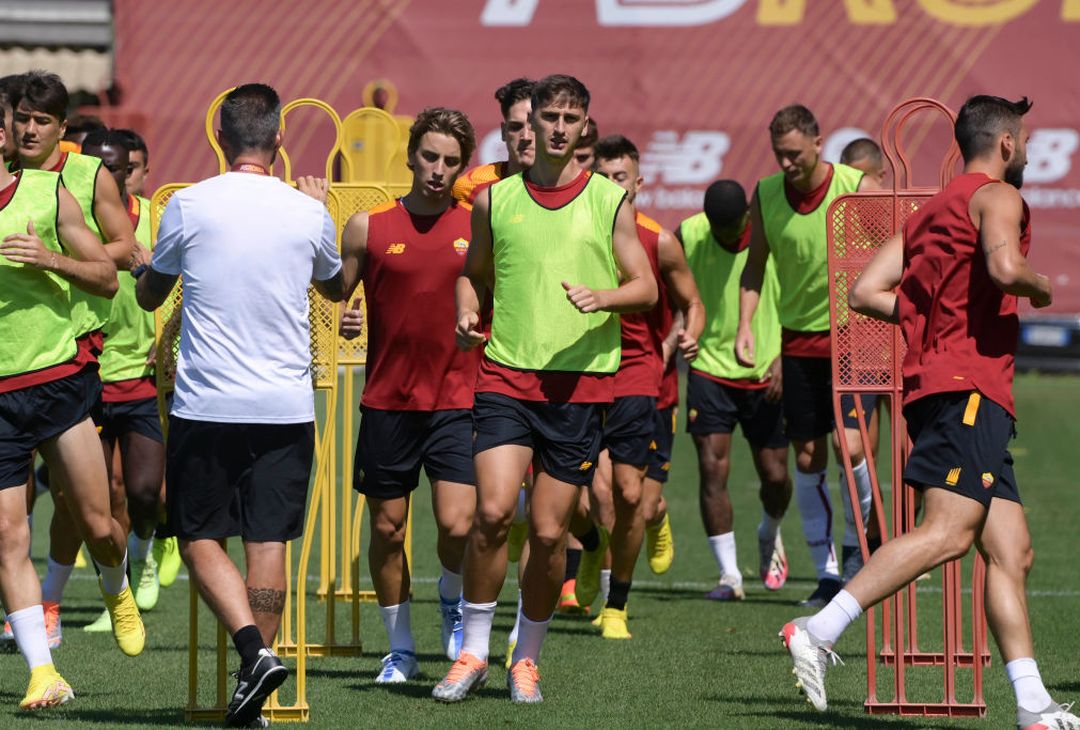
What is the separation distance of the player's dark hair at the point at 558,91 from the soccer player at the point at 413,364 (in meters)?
0.66

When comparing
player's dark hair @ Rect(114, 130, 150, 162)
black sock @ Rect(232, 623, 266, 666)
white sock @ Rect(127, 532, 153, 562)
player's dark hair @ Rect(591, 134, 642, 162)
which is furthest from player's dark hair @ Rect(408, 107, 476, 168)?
white sock @ Rect(127, 532, 153, 562)

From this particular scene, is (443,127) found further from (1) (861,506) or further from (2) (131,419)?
(1) (861,506)

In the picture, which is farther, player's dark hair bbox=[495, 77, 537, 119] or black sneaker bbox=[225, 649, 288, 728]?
player's dark hair bbox=[495, 77, 537, 119]

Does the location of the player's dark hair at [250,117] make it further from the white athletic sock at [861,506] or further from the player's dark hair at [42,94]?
the white athletic sock at [861,506]

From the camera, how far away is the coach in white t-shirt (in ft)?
22.1

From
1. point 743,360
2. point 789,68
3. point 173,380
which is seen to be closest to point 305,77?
point 789,68

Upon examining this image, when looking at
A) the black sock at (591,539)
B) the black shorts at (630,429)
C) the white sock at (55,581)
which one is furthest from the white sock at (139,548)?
the black shorts at (630,429)

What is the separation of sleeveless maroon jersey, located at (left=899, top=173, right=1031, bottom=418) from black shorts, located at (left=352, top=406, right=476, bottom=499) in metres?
2.25

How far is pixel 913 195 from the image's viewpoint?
25.2 feet

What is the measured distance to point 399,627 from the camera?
841cm

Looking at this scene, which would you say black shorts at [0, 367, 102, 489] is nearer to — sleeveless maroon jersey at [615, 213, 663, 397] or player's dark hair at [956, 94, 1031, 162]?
sleeveless maroon jersey at [615, 213, 663, 397]

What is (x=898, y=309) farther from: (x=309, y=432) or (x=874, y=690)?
(x=309, y=432)

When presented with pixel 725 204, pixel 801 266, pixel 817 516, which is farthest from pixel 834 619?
pixel 725 204

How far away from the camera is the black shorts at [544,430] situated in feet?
24.8
